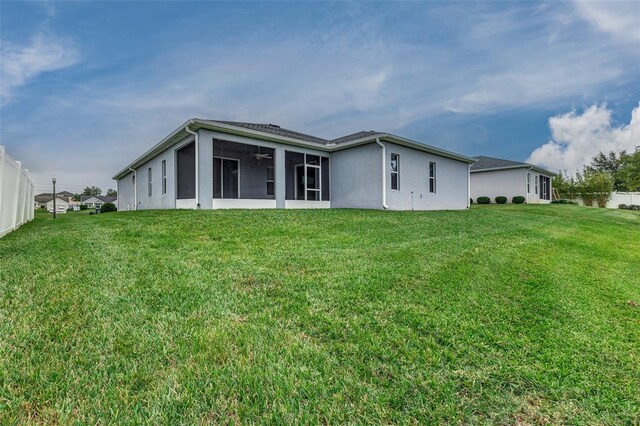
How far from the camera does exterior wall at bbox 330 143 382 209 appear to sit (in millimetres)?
12742

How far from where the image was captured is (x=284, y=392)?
5.96 ft

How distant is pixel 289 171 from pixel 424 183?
6292 mm

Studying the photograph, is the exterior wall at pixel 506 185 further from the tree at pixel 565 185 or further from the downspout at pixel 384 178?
the downspout at pixel 384 178

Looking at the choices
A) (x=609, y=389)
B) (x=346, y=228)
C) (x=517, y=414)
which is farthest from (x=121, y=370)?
(x=346, y=228)

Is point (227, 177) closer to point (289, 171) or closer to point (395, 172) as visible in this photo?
point (289, 171)

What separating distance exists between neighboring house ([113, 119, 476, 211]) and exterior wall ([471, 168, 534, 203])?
10149mm

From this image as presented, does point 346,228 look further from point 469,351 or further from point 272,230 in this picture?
point 469,351

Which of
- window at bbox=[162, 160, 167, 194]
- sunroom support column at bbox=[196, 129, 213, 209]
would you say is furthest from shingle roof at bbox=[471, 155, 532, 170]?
window at bbox=[162, 160, 167, 194]

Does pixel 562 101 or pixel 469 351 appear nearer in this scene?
pixel 469 351

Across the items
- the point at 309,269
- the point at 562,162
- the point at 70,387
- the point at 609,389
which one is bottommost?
the point at 609,389

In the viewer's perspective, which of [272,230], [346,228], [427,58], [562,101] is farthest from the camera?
[562,101]

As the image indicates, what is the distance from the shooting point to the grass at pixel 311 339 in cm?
172

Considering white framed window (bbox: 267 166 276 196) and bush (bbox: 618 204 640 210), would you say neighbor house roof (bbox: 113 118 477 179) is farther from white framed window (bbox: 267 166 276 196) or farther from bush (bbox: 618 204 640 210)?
bush (bbox: 618 204 640 210)

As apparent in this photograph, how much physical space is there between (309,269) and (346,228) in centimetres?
363
